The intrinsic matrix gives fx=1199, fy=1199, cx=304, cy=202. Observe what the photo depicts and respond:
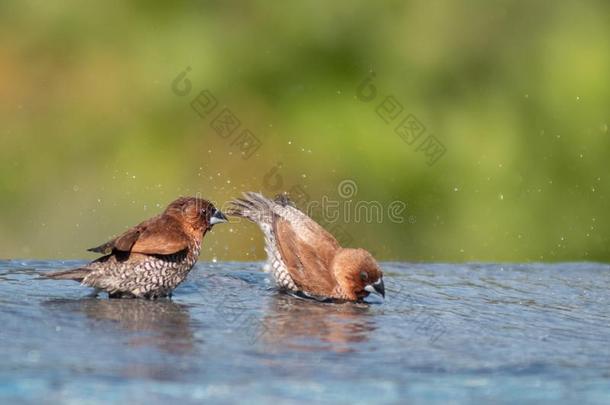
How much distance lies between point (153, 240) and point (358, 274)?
153 centimetres

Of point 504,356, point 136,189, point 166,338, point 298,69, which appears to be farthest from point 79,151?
point 504,356

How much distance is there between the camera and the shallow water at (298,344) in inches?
228

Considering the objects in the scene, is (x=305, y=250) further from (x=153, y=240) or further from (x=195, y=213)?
(x=153, y=240)

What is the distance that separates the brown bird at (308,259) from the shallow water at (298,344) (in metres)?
0.17

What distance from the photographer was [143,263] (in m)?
8.33

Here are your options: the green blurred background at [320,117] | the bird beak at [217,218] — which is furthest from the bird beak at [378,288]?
the green blurred background at [320,117]

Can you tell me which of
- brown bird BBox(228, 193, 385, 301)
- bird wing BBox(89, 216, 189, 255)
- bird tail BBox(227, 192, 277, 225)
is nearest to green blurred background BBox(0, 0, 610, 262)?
bird tail BBox(227, 192, 277, 225)

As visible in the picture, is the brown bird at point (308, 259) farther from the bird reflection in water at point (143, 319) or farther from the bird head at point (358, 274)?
the bird reflection in water at point (143, 319)

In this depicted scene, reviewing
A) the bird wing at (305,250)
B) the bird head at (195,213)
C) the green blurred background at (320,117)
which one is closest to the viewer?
the bird head at (195,213)

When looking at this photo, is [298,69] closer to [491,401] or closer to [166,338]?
[166,338]

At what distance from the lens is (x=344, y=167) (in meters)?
13.0

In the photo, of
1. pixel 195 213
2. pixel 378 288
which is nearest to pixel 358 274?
pixel 378 288

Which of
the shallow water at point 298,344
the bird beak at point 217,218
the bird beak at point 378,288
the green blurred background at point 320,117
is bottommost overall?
the shallow water at point 298,344

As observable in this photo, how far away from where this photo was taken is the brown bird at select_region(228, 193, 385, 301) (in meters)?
8.86
